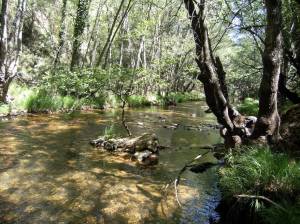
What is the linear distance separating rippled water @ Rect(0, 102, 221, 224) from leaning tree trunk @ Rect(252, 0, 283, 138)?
6.16 ft

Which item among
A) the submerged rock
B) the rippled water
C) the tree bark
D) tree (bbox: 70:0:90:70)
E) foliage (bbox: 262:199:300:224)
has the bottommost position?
the rippled water

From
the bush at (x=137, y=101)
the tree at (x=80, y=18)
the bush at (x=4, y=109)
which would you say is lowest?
the bush at (x=4, y=109)

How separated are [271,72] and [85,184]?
15.2ft

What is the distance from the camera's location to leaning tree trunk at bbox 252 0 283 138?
271 inches

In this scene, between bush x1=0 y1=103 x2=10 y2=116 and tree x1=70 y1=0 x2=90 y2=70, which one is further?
tree x1=70 y1=0 x2=90 y2=70

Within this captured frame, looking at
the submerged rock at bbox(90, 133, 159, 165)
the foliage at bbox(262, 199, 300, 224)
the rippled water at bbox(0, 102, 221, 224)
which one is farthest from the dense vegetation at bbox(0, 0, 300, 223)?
the submerged rock at bbox(90, 133, 159, 165)

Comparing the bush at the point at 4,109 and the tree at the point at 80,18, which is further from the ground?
the tree at the point at 80,18

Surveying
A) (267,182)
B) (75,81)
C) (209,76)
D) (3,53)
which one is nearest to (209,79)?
(209,76)

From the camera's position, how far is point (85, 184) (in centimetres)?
756

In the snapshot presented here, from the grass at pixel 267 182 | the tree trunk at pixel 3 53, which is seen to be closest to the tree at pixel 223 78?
the grass at pixel 267 182

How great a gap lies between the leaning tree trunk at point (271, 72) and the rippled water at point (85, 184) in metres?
1.88

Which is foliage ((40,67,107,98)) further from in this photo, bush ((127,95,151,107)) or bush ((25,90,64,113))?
bush ((127,95,151,107))

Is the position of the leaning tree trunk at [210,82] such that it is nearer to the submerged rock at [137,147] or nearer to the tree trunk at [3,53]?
the submerged rock at [137,147]

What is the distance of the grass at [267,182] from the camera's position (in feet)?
15.2
